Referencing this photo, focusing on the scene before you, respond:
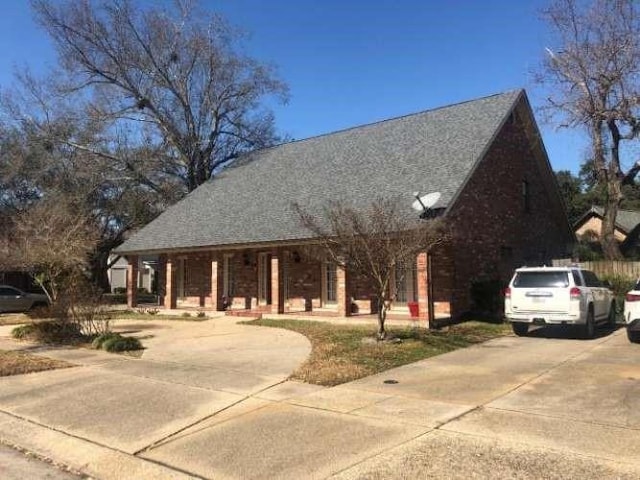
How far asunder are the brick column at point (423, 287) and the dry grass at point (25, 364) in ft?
29.2

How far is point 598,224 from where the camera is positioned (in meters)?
44.7

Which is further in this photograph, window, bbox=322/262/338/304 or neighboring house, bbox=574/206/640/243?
neighboring house, bbox=574/206/640/243

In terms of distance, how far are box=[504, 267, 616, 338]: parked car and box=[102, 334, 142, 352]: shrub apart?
913cm

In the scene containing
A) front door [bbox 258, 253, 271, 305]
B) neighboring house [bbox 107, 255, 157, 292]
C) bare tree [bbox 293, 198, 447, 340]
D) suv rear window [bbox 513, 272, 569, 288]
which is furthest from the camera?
neighboring house [bbox 107, 255, 157, 292]

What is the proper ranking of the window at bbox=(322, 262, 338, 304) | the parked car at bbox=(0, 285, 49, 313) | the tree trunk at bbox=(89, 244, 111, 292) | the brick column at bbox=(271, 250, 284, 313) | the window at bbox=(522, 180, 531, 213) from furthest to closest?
the tree trunk at bbox=(89, 244, 111, 292), the parked car at bbox=(0, 285, 49, 313), the window at bbox=(522, 180, 531, 213), the window at bbox=(322, 262, 338, 304), the brick column at bbox=(271, 250, 284, 313)

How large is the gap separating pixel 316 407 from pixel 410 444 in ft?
6.35

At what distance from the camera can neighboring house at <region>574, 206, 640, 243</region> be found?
1567 inches

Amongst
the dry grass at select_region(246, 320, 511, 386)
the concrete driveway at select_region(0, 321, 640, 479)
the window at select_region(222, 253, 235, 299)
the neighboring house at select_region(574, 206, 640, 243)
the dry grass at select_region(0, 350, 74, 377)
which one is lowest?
the concrete driveway at select_region(0, 321, 640, 479)

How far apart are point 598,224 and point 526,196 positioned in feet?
88.4

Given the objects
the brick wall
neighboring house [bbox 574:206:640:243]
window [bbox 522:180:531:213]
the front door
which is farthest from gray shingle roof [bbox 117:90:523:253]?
neighboring house [bbox 574:206:640:243]

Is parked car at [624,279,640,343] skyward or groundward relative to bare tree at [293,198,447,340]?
groundward

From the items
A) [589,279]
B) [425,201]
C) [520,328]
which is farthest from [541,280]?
[425,201]

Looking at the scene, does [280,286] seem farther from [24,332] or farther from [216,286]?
[24,332]

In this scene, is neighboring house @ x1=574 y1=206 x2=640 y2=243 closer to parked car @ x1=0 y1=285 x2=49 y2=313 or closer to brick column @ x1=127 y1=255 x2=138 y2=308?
brick column @ x1=127 y1=255 x2=138 y2=308
